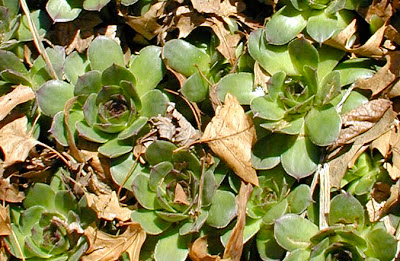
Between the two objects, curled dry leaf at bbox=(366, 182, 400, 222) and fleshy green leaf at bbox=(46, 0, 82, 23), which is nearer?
curled dry leaf at bbox=(366, 182, 400, 222)

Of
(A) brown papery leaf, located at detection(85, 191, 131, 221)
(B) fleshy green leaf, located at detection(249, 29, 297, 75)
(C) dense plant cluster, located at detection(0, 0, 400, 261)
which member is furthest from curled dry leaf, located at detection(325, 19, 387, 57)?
(A) brown papery leaf, located at detection(85, 191, 131, 221)

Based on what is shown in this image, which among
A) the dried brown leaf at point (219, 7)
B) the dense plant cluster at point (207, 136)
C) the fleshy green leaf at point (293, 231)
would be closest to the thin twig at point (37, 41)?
the dense plant cluster at point (207, 136)

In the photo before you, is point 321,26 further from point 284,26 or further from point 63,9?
point 63,9

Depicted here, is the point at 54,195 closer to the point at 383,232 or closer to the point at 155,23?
the point at 155,23

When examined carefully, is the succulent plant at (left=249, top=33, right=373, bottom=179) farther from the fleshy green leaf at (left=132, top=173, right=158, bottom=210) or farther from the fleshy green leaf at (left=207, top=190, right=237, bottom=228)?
the fleshy green leaf at (left=132, top=173, right=158, bottom=210)

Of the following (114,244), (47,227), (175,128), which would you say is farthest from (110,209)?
(175,128)

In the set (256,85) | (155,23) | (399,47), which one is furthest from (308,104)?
(155,23)

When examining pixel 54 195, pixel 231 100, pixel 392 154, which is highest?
pixel 231 100
